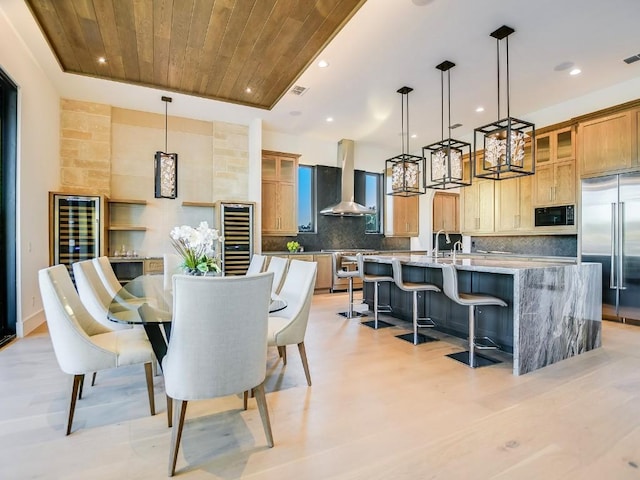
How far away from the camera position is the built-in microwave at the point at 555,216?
5289 mm

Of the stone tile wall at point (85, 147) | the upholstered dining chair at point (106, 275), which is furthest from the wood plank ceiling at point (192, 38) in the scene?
the upholstered dining chair at point (106, 275)

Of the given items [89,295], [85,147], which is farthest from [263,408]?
[85,147]

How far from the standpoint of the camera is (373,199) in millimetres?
8250

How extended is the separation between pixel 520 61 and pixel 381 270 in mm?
3195

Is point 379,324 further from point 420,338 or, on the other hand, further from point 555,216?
point 555,216

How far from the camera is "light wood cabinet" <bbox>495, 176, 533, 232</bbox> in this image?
586 centimetres

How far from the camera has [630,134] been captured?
4.37m

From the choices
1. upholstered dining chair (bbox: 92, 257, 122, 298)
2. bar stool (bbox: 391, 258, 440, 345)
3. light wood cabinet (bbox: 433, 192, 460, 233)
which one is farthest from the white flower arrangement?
light wood cabinet (bbox: 433, 192, 460, 233)

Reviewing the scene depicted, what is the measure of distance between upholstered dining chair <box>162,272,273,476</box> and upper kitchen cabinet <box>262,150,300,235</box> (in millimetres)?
5020

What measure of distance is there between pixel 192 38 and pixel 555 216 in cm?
580

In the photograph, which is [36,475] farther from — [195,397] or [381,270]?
[381,270]

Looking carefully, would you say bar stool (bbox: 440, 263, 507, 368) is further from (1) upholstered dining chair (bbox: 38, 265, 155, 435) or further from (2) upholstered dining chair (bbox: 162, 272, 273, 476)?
(1) upholstered dining chair (bbox: 38, 265, 155, 435)

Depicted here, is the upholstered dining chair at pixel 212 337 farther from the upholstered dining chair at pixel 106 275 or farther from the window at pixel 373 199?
the window at pixel 373 199

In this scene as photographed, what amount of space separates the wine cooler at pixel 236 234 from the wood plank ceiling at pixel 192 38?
6.49 feet
